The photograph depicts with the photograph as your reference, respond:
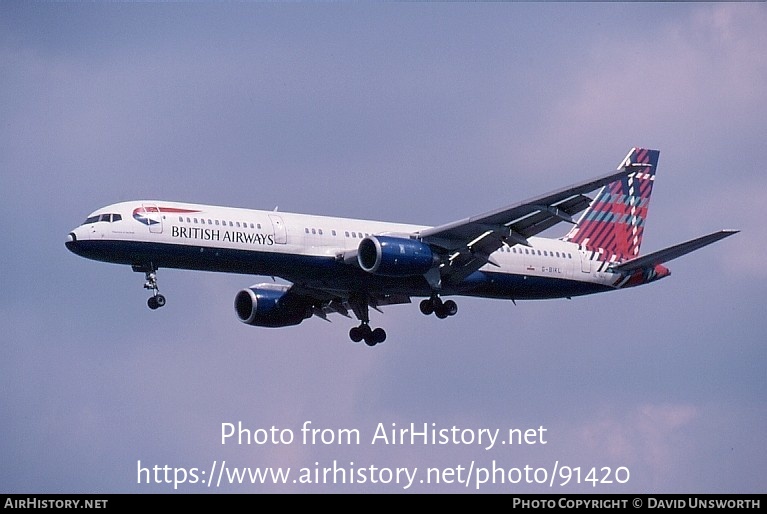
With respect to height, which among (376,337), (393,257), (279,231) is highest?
(279,231)

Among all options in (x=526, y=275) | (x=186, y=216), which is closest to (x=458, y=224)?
(x=526, y=275)

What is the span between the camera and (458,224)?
6303cm

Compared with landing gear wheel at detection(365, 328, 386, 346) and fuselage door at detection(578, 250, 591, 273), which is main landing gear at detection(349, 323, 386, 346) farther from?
fuselage door at detection(578, 250, 591, 273)

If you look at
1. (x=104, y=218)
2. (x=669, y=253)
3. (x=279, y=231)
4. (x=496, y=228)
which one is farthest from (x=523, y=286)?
(x=104, y=218)

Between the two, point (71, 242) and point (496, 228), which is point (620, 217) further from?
point (71, 242)

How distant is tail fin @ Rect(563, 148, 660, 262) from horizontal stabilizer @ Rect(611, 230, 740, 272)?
1530 millimetres

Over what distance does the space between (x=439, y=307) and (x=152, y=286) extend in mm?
12290

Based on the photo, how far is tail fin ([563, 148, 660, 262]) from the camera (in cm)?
7144

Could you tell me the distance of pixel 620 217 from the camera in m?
73.7

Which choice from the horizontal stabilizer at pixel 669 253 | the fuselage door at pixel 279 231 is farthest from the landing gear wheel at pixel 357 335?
the horizontal stabilizer at pixel 669 253

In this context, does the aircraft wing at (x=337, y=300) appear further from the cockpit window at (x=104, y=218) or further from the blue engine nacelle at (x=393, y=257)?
the cockpit window at (x=104, y=218)

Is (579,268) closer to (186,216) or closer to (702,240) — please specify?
(702,240)

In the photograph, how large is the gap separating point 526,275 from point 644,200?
10.1m

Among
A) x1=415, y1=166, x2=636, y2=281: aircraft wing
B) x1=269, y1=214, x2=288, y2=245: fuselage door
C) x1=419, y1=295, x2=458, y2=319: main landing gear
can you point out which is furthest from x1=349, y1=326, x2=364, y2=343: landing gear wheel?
x1=269, y1=214, x2=288, y2=245: fuselage door
